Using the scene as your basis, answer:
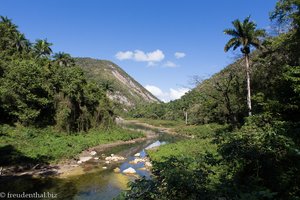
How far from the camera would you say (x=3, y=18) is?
54.6 metres

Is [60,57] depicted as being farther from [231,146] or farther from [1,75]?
[231,146]

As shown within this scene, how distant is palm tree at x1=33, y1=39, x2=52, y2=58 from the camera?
58972 millimetres

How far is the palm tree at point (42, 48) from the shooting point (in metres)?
59.0

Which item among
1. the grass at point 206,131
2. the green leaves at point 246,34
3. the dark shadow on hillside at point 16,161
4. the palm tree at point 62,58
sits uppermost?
the palm tree at point 62,58

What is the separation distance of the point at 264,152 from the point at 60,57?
62.3 metres

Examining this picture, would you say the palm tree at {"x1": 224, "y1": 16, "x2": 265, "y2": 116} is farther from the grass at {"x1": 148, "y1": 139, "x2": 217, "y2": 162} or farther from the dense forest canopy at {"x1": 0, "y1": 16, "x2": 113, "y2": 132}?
the dense forest canopy at {"x1": 0, "y1": 16, "x2": 113, "y2": 132}

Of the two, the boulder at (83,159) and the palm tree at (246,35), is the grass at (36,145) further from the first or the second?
the palm tree at (246,35)

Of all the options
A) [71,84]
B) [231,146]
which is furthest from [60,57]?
[231,146]

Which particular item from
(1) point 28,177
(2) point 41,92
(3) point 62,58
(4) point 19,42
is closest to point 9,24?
(4) point 19,42

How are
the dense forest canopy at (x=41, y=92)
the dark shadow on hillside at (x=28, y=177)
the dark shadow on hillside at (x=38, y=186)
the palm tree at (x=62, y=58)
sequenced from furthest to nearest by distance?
the palm tree at (x=62, y=58) < the dense forest canopy at (x=41, y=92) < the dark shadow on hillside at (x=28, y=177) < the dark shadow on hillside at (x=38, y=186)

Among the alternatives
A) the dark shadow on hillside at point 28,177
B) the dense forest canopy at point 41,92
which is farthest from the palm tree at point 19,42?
the dark shadow on hillside at point 28,177

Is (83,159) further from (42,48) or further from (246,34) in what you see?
(42,48)

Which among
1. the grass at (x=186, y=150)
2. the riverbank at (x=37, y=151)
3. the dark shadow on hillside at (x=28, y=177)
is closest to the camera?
the dark shadow on hillside at (x=28, y=177)

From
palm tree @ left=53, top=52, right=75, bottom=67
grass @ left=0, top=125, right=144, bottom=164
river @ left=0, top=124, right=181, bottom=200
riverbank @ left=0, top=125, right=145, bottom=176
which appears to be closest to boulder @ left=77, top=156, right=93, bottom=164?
riverbank @ left=0, top=125, right=145, bottom=176
